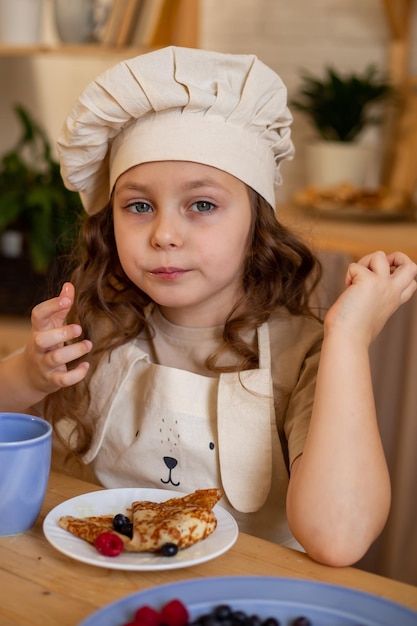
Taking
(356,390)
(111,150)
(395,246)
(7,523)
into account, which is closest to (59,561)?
(7,523)

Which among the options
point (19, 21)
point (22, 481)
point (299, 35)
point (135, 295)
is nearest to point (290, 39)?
point (299, 35)

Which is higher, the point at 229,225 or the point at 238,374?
the point at 229,225

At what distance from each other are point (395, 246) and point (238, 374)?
783 mm

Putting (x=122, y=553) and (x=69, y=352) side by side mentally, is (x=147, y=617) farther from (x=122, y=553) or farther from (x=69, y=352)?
(x=69, y=352)

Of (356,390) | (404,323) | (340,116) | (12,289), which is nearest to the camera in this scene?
(356,390)

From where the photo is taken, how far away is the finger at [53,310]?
3.47 feet

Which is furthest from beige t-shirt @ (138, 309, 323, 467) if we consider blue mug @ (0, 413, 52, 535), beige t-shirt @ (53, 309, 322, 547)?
blue mug @ (0, 413, 52, 535)

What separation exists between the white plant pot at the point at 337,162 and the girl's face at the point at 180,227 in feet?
4.71

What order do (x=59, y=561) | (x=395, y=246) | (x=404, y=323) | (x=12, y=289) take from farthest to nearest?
(x=12, y=289) < (x=395, y=246) < (x=404, y=323) < (x=59, y=561)

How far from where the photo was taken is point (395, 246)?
185 cm

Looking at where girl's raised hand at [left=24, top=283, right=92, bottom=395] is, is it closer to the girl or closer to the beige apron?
the girl

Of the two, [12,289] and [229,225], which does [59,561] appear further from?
[12,289]

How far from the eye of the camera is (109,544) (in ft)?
2.72

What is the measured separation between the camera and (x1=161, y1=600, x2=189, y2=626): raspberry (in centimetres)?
69
